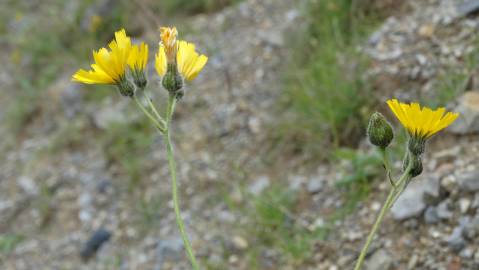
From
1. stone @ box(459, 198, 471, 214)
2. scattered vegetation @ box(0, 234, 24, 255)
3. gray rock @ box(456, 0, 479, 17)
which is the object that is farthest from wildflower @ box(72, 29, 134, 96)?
scattered vegetation @ box(0, 234, 24, 255)

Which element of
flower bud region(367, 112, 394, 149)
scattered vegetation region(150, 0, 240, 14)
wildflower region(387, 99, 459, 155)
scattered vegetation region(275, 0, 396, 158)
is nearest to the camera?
wildflower region(387, 99, 459, 155)

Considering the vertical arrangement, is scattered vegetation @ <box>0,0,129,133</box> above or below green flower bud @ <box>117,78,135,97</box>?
above

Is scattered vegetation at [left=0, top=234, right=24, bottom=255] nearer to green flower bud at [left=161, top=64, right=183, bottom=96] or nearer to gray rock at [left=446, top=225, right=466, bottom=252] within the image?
green flower bud at [left=161, top=64, right=183, bottom=96]

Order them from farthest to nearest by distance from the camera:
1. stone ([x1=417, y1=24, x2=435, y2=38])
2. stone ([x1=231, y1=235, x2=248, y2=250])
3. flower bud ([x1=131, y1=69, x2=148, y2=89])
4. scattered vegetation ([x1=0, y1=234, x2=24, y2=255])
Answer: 1. scattered vegetation ([x1=0, y1=234, x2=24, y2=255])
2. stone ([x1=417, y1=24, x2=435, y2=38])
3. stone ([x1=231, y1=235, x2=248, y2=250])
4. flower bud ([x1=131, y1=69, x2=148, y2=89])

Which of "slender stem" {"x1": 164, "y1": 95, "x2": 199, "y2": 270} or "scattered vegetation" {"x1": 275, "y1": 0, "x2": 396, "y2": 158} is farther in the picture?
"scattered vegetation" {"x1": 275, "y1": 0, "x2": 396, "y2": 158}

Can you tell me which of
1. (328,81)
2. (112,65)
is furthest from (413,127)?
(328,81)

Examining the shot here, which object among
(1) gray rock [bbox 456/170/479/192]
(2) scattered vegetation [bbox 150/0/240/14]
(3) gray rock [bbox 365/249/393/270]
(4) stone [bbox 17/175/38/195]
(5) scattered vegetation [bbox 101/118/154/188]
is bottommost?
(3) gray rock [bbox 365/249/393/270]
